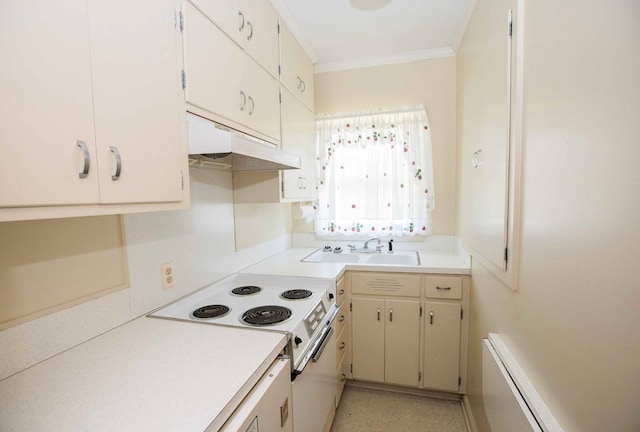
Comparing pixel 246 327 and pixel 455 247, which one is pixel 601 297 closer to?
pixel 246 327

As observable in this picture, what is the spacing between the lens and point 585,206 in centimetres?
66

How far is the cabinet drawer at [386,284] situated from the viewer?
1.96 metres

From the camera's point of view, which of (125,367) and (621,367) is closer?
(621,367)

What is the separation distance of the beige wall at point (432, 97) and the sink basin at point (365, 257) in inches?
15.1

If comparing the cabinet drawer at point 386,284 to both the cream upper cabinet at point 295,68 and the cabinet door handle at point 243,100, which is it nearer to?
the cabinet door handle at point 243,100

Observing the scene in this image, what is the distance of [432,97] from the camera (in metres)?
2.40

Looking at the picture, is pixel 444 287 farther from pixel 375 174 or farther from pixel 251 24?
pixel 251 24

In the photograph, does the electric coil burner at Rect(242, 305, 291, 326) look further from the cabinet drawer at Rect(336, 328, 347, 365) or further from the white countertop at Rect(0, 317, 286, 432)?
the cabinet drawer at Rect(336, 328, 347, 365)

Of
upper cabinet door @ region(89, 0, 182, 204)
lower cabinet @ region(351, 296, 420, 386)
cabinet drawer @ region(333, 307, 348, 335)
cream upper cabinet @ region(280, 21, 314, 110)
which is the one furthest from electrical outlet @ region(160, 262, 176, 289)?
cream upper cabinet @ region(280, 21, 314, 110)

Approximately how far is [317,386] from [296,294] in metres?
0.44

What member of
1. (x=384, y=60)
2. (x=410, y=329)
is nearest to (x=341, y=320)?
(x=410, y=329)

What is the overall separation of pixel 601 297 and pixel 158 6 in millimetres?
1445

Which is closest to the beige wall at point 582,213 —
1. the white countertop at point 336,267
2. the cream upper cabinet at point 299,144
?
the white countertop at point 336,267

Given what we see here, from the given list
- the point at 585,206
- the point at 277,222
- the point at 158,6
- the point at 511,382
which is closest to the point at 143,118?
the point at 158,6
